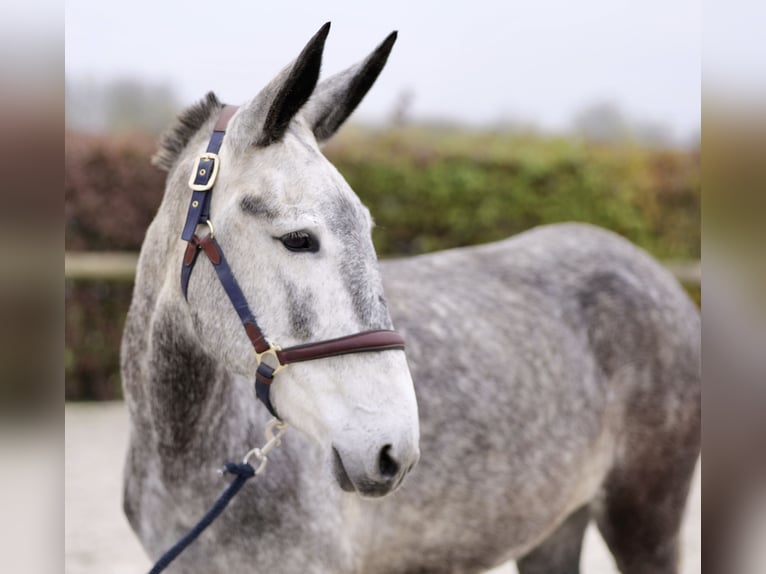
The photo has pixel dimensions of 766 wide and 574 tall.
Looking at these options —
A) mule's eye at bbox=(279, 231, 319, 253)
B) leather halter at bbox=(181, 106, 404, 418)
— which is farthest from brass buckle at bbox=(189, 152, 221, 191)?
mule's eye at bbox=(279, 231, 319, 253)

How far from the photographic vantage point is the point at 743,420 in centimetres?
103

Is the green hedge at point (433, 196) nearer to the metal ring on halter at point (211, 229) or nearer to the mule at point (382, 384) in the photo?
the mule at point (382, 384)

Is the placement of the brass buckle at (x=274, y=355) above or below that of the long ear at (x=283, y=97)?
below

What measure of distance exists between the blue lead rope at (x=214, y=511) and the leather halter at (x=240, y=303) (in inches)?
9.1

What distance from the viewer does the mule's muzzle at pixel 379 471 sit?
1.54m

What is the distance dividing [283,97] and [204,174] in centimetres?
28

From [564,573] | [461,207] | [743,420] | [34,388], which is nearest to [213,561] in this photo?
[34,388]

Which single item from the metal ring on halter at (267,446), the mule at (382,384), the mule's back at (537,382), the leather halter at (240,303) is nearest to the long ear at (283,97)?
the mule at (382,384)

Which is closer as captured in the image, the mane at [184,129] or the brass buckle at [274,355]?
the brass buckle at [274,355]

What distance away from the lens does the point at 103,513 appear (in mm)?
5508

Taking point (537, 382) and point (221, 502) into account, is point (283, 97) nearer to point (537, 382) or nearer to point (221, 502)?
point (221, 502)

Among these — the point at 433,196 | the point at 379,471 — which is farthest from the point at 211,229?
the point at 433,196

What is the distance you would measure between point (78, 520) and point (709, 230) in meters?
5.25

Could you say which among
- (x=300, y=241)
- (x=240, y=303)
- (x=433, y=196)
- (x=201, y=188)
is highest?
(x=433, y=196)
